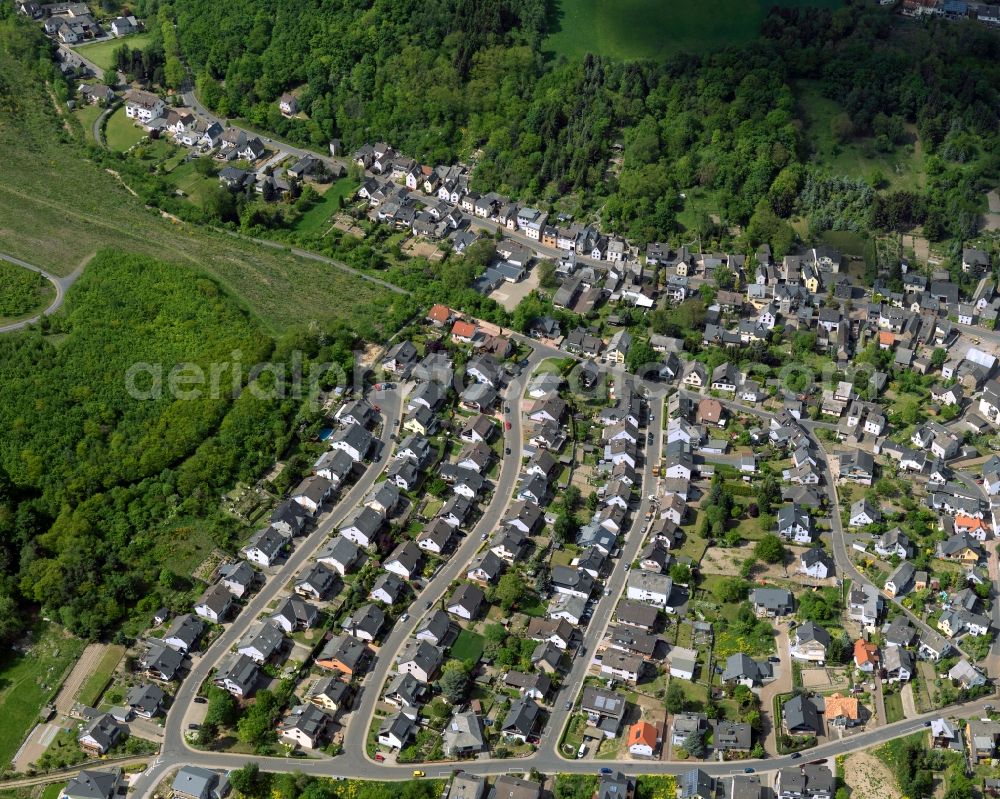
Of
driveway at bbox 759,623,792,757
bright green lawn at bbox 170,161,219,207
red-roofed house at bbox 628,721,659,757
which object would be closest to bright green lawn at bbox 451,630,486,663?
red-roofed house at bbox 628,721,659,757

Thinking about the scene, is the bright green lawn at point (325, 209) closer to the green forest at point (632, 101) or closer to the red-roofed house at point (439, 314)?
the green forest at point (632, 101)

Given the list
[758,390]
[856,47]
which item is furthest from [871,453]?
[856,47]

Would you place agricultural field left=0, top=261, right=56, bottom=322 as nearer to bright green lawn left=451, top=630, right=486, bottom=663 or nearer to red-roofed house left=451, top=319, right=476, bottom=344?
red-roofed house left=451, top=319, right=476, bottom=344

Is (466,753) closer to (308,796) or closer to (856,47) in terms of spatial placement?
(308,796)

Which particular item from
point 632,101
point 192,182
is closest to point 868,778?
point 632,101

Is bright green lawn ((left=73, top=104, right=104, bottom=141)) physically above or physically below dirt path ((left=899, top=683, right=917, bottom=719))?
above

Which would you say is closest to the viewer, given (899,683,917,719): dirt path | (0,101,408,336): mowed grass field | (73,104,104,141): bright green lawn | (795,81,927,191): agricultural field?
(899,683,917,719): dirt path

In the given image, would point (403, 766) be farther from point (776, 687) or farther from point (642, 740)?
point (776, 687)
